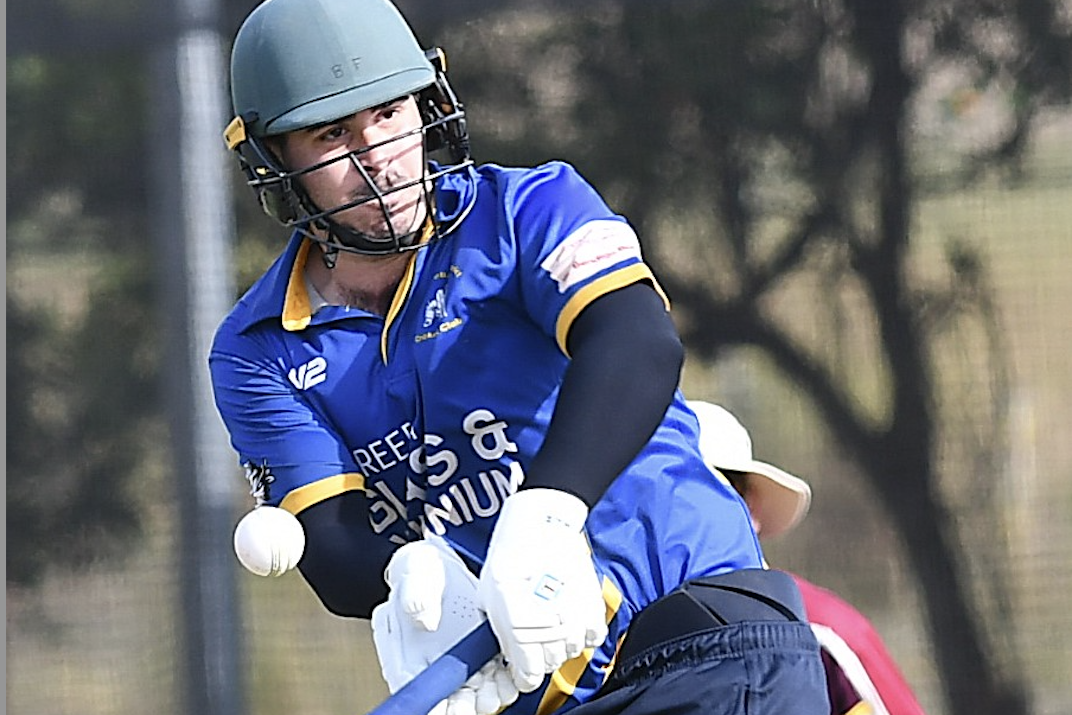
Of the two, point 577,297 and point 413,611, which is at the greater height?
point 577,297

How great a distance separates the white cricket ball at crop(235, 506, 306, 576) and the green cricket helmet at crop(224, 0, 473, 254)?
27 centimetres

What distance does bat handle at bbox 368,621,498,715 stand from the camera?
1591 mm

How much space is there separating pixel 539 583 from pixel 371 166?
483 mm

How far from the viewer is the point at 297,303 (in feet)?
6.27

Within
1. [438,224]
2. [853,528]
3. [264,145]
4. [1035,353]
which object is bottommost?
[853,528]

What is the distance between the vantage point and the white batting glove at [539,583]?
5.06 ft

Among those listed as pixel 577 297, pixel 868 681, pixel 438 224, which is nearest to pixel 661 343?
pixel 577 297

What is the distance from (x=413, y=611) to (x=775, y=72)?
78.3 inches

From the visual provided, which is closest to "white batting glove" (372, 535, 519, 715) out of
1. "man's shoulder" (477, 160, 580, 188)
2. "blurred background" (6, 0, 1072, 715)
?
"man's shoulder" (477, 160, 580, 188)

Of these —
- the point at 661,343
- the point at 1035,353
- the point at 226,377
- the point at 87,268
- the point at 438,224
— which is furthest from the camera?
the point at 87,268

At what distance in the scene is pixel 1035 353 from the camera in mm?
3375

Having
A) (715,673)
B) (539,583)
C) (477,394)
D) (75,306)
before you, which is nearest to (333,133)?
(477,394)

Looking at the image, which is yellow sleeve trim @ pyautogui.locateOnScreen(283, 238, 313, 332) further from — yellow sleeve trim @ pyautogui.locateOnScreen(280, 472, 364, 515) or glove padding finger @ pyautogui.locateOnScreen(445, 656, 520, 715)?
glove padding finger @ pyautogui.locateOnScreen(445, 656, 520, 715)

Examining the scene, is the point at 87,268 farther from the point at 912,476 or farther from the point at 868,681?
the point at 868,681
